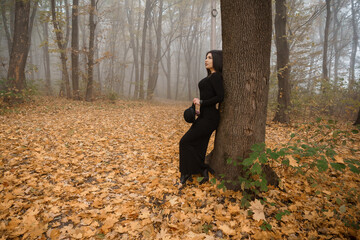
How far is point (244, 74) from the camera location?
2504 millimetres

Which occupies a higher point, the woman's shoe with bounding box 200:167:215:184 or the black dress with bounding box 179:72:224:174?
the black dress with bounding box 179:72:224:174

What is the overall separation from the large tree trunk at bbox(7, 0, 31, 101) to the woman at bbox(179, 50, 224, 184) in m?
9.24

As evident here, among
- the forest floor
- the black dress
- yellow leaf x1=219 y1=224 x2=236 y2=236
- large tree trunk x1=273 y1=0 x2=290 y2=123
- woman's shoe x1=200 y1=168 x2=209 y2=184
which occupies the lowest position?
yellow leaf x1=219 y1=224 x2=236 y2=236

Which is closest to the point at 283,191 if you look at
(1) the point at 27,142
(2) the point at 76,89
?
(1) the point at 27,142

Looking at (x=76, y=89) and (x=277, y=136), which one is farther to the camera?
(x=76, y=89)

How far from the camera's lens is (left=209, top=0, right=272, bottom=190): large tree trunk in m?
2.41

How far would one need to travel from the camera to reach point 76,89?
37.2 ft

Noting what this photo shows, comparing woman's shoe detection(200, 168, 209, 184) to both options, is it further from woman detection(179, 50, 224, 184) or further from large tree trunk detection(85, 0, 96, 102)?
large tree trunk detection(85, 0, 96, 102)

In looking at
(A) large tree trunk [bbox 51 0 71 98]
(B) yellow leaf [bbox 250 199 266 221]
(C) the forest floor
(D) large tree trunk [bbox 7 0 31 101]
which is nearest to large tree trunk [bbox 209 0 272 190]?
(B) yellow leaf [bbox 250 199 266 221]

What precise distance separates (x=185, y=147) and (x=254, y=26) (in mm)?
2056

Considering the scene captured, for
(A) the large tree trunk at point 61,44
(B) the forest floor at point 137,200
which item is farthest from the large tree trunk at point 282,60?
(A) the large tree trunk at point 61,44

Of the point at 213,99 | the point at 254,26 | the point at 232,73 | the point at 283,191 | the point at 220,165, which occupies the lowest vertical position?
the point at 283,191

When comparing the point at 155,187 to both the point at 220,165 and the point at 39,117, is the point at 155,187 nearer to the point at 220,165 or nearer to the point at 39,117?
the point at 220,165

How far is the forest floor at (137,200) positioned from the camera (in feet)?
6.89
